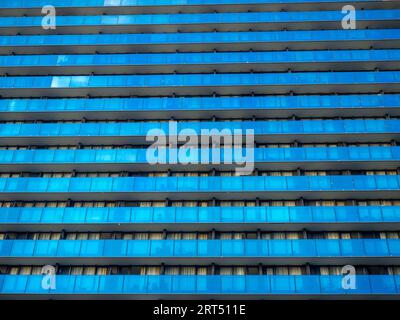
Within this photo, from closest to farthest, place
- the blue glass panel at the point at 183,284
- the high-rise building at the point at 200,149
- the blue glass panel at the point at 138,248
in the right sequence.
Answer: the blue glass panel at the point at 183,284, the high-rise building at the point at 200,149, the blue glass panel at the point at 138,248

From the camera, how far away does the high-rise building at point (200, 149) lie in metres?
38.1

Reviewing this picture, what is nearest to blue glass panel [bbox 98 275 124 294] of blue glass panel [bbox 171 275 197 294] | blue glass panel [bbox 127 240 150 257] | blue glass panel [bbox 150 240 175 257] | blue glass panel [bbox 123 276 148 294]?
blue glass panel [bbox 123 276 148 294]

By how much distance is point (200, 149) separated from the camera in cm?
4391

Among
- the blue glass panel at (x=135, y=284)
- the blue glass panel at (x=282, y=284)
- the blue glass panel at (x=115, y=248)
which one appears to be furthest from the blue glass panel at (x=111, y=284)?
the blue glass panel at (x=282, y=284)

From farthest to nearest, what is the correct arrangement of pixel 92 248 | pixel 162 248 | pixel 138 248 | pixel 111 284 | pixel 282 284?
pixel 92 248 < pixel 138 248 < pixel 162 248 < pixel 111 284 < pixel 282 284

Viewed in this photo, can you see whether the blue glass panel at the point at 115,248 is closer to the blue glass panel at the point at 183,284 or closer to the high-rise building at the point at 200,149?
the high-rise building at the point at 200,149

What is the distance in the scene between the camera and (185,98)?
1861 inches

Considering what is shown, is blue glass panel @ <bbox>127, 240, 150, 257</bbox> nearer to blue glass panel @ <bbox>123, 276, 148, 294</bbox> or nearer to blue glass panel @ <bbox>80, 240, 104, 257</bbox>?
blue glass panel @ <bbox>123, 276, 148, 294</bbox>

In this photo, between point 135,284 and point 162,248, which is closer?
point 135,284

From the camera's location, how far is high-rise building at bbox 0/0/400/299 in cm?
3812

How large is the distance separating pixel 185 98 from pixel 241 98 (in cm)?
560

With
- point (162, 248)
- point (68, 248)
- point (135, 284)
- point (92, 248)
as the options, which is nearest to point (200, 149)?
point (162, 248)

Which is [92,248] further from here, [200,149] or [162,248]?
[200,149]

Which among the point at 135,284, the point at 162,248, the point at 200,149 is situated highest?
the point at 200,149
